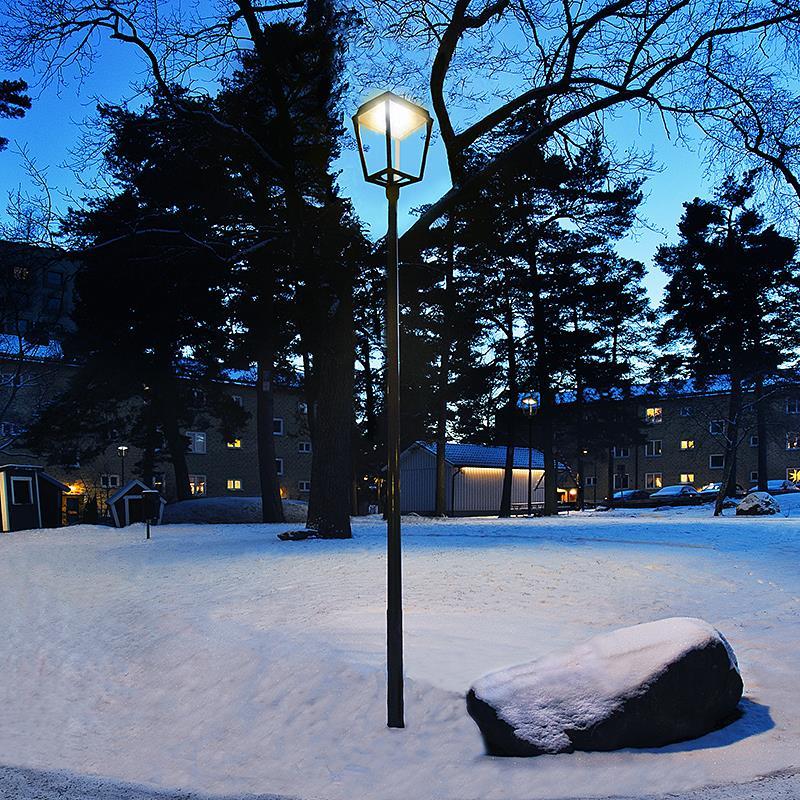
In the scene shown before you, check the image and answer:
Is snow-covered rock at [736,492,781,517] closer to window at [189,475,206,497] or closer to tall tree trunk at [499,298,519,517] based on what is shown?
tall tree trunk at [499,298,519,517]

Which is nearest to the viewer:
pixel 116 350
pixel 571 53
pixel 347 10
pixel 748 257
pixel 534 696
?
pixel 534 696

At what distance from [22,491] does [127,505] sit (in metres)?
4.72

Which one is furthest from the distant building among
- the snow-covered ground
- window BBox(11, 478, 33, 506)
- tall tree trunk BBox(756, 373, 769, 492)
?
the snow-covered ground

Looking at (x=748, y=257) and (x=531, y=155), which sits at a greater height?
(x=748, y=257)

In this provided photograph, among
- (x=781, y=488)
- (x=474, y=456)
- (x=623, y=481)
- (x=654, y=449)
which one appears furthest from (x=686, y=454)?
(x=474, y=456)

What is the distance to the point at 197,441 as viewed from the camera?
2110 inches

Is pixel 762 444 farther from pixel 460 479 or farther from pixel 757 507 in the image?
pixel 460 479

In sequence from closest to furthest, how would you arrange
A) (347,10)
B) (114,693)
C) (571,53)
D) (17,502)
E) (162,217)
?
(114,693), (571,53), (347,10), (162,217), (17,502)

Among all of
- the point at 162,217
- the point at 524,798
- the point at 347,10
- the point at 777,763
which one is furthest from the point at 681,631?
the point at 162,217

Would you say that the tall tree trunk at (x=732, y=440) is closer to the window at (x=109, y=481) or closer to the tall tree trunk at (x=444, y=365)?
the tall tree trunk at (x=444, y=365)

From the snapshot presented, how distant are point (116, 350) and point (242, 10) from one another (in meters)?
20.9

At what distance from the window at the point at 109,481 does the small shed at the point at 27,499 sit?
14.8m

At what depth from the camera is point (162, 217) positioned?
21.6 m

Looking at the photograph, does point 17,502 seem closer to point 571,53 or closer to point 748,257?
point 571,53
